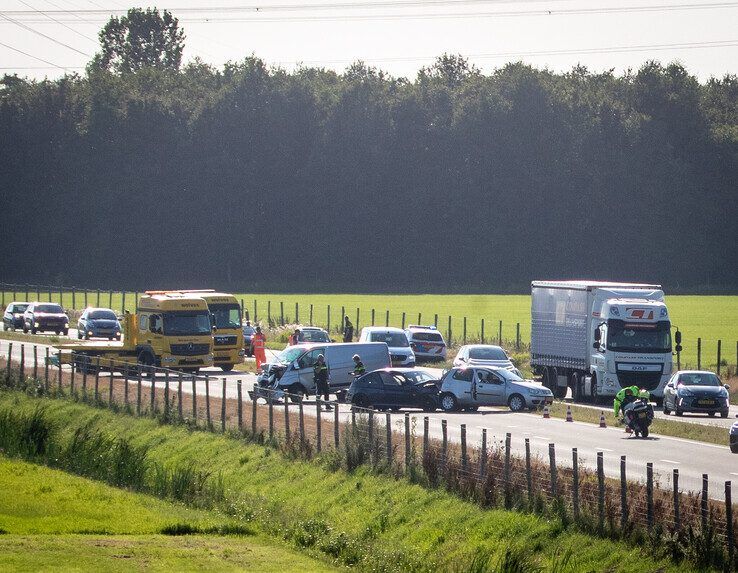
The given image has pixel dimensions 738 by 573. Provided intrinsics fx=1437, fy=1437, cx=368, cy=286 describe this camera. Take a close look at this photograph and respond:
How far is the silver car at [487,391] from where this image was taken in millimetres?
40750

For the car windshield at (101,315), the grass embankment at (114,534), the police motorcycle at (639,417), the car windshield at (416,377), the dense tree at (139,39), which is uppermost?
the dense tree at (139,39)

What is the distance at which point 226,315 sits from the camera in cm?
5588

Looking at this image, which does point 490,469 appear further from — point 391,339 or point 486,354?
point 391,339

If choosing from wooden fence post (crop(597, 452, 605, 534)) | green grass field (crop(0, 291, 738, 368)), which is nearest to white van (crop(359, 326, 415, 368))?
green grass field (crop(0, 291, 738, 368))

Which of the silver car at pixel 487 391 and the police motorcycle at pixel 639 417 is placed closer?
the police motorcycle at pixel 639 417

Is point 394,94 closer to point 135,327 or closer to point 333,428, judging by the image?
point 135,327

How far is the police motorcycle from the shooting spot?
3425cm

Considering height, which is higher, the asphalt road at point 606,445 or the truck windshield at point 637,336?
the truck windshield at point 637,336

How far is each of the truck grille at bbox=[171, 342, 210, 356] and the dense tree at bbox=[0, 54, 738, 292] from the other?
8028 cm

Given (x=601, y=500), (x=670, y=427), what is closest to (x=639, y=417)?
(x=670, y=427)

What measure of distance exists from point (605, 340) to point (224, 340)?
16.2 m

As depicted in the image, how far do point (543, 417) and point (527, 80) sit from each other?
10274 centimetres

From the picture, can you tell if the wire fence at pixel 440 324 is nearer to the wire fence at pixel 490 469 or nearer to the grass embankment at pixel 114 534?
the wire fence at pixel 490 469

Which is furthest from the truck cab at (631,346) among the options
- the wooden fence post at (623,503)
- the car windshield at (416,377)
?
the wooden fence post at (623,503)
